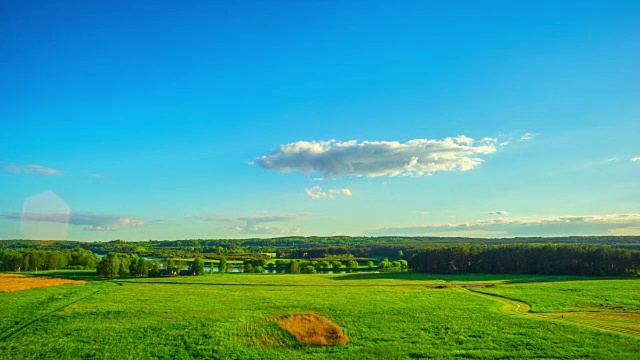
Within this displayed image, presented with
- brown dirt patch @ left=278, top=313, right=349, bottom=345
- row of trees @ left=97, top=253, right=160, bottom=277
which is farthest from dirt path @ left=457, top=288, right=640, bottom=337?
row of trees @ left=97, top=253, right=160, bottom=277

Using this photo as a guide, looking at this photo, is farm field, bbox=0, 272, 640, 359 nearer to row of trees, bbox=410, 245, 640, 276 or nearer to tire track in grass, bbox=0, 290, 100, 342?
tire track in grass, bbox=0, 290, 100, 342

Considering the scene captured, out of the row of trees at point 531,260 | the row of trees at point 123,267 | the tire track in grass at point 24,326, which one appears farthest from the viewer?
the row of trees at point 123,267

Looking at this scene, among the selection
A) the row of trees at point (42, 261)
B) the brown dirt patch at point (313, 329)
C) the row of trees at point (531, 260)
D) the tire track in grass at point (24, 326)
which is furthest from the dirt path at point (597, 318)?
the row of trees at point (42, 261)

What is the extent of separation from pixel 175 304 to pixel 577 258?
111746mm

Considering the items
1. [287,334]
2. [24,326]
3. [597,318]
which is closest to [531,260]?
[597,318]

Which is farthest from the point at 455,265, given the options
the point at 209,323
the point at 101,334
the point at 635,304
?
the point at 101,334

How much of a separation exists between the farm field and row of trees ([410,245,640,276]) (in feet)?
168

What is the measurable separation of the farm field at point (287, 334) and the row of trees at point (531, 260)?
51207mm

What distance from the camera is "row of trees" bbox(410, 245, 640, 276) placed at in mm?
112312

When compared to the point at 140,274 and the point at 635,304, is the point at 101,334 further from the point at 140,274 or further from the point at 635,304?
the point at 140,274

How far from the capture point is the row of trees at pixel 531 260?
368ft

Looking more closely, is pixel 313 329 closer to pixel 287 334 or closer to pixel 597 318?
pixel 287 334

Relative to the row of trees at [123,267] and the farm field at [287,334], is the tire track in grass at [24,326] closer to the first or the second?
the farm field at [287,334]

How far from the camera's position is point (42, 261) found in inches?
A: 5645
